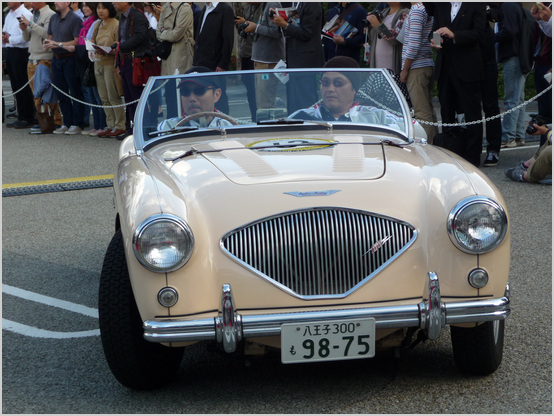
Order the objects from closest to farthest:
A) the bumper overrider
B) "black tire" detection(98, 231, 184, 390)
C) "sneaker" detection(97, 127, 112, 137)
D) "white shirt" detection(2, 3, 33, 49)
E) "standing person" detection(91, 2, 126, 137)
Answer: the bumper overrider
"black tire" detection(98, 231, 184, 390)
"standing person" detection(91, 2, 126, 137)
"sneaker" detection(97, 127, 112, 137)
"white shirt" detection(2, 3, 33, 49)

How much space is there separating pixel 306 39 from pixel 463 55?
2.00 meters

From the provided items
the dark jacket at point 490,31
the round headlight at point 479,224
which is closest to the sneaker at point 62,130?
the dark jacket at point 490,31

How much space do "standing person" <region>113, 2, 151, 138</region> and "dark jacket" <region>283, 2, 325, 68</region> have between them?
257cm

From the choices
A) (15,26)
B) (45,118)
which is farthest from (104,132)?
(15,26)

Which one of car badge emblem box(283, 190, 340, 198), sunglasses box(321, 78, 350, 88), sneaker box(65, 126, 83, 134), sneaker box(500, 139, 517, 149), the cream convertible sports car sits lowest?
sneaker box(65, 126, 83, 134)

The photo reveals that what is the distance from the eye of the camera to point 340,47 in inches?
384

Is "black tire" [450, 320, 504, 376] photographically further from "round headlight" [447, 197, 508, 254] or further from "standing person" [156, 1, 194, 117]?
"standing person" [156, 1, 194, 117]

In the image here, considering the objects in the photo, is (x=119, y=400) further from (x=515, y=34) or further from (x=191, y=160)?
(x=515, y=34)

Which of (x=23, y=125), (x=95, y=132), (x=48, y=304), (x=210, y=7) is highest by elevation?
(x=210, y=7)

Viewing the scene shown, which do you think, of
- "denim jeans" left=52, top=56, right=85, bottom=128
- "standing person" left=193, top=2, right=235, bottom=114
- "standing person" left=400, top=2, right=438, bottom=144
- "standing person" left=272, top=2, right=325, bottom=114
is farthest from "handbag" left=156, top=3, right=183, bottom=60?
"standing person" left=400, top=2, right=438, bottom=144

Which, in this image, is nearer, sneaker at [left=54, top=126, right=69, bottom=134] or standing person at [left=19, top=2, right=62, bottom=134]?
standing person at [left=19, top=2, right=62, bottom=134]

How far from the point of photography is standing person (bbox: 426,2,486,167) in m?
7.67

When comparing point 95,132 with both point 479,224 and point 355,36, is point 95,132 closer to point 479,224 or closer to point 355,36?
point 355,36

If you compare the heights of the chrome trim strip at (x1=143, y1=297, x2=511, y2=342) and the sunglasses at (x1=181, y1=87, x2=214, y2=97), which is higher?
the sunglasses at (x1=181, y1=87, x2=214, y2=97)
